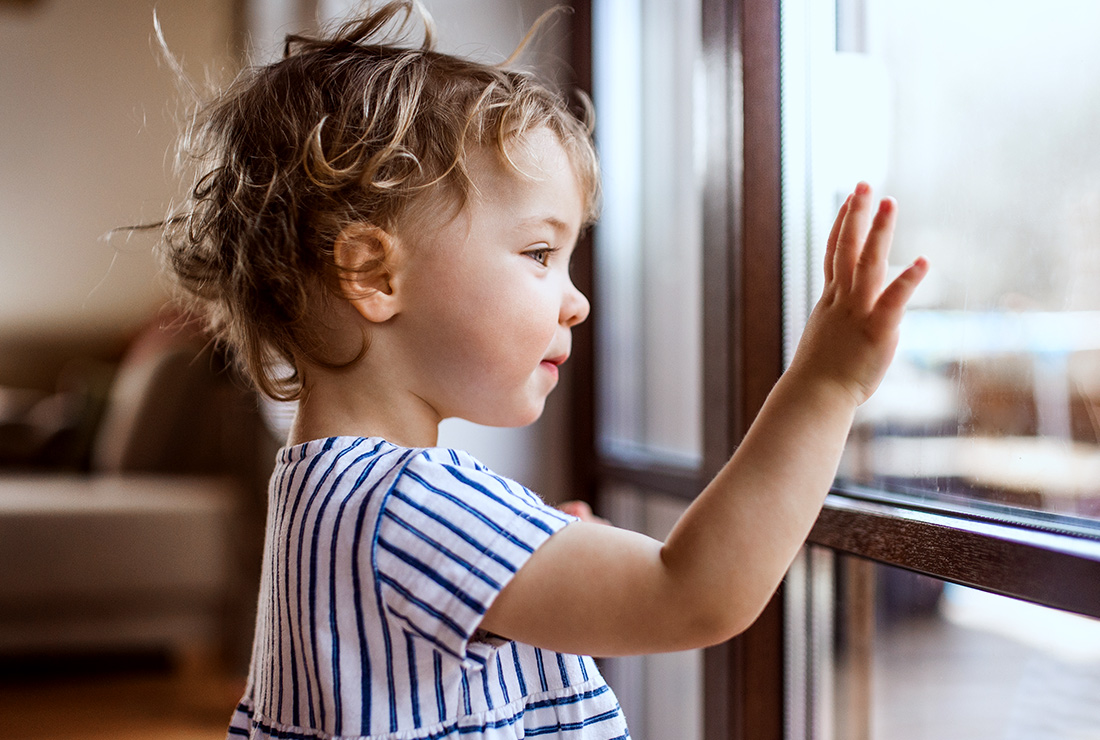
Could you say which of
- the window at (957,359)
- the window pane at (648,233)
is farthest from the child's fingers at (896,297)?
the window pane at (648,233)

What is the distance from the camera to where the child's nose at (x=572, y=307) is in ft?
2.07

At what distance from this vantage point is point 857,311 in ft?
1.52

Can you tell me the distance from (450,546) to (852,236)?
0.84 ft

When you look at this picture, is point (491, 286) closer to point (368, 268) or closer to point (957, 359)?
point (368, 268)

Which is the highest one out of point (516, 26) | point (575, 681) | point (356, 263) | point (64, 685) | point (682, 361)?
point (516, 26)

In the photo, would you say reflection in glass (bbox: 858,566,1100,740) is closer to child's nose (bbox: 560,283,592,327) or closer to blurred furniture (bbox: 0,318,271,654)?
child's nose (bbox: 560,283,592,327)

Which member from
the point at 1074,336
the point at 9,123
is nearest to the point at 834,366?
the point at 1074,336

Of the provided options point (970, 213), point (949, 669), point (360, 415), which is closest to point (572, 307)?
point (360, 415)

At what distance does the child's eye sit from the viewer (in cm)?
60

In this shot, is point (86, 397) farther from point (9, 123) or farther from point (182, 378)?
point (9, 123)

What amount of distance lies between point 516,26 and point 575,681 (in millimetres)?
1055

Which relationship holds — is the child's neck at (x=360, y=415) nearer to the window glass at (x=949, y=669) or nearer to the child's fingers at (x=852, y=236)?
the child's fingers at (x=852, y=236)

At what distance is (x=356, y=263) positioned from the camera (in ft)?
1.94

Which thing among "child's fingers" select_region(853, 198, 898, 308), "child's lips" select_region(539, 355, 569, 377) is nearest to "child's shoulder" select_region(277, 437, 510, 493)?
"child's lips" select_region(539, 355, 569, 377)
